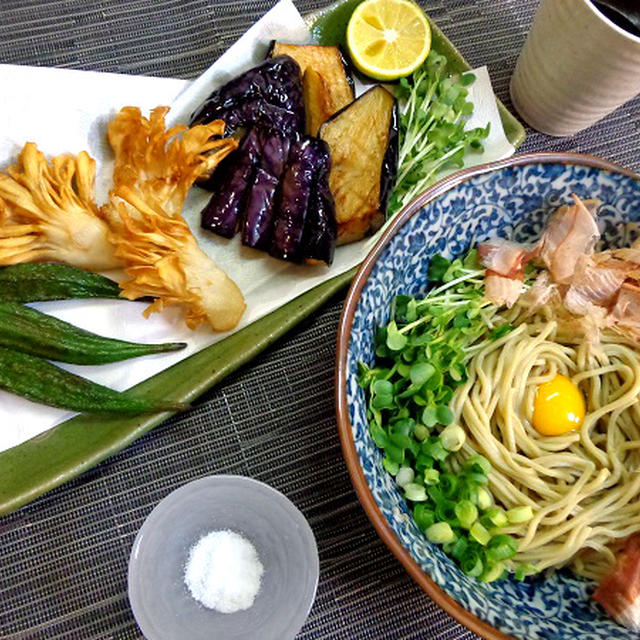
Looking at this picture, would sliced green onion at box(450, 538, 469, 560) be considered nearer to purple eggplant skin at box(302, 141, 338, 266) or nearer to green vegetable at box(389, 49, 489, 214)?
purple eggplant skin at box(302, 141, 338, 266)

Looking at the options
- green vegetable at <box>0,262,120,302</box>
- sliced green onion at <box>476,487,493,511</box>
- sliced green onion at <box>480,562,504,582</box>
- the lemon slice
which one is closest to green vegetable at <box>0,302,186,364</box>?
green vegetable at <box>0,262,120,302</box>

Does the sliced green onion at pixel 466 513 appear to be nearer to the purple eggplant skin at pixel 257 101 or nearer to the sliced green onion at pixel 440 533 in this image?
the sliced green onion at pixel 440 533

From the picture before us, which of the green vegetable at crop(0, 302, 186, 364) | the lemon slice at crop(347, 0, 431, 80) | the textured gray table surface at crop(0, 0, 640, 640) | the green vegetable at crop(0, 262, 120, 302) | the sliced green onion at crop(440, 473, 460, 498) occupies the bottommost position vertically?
the textured gray table surface at crop(0, 0, 640, 640)

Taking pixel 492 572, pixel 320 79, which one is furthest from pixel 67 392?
pixel 320 79

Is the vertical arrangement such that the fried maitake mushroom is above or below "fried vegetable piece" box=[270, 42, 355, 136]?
below

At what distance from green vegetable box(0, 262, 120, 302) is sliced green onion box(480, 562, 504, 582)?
1504 mm

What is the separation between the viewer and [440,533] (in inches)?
66.5

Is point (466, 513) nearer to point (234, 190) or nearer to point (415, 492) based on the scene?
point (415, 492)

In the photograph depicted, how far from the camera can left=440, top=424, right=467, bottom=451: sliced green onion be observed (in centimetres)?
181

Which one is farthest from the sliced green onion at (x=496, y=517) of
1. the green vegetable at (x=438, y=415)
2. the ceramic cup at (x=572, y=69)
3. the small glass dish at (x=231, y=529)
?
the ceramic cup at (x=572, y=69)

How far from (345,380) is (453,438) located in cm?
38

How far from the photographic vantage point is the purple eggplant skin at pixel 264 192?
88.0 inches

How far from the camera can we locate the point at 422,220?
187 centimetres

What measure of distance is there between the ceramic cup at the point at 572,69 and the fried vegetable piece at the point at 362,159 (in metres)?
0.61
